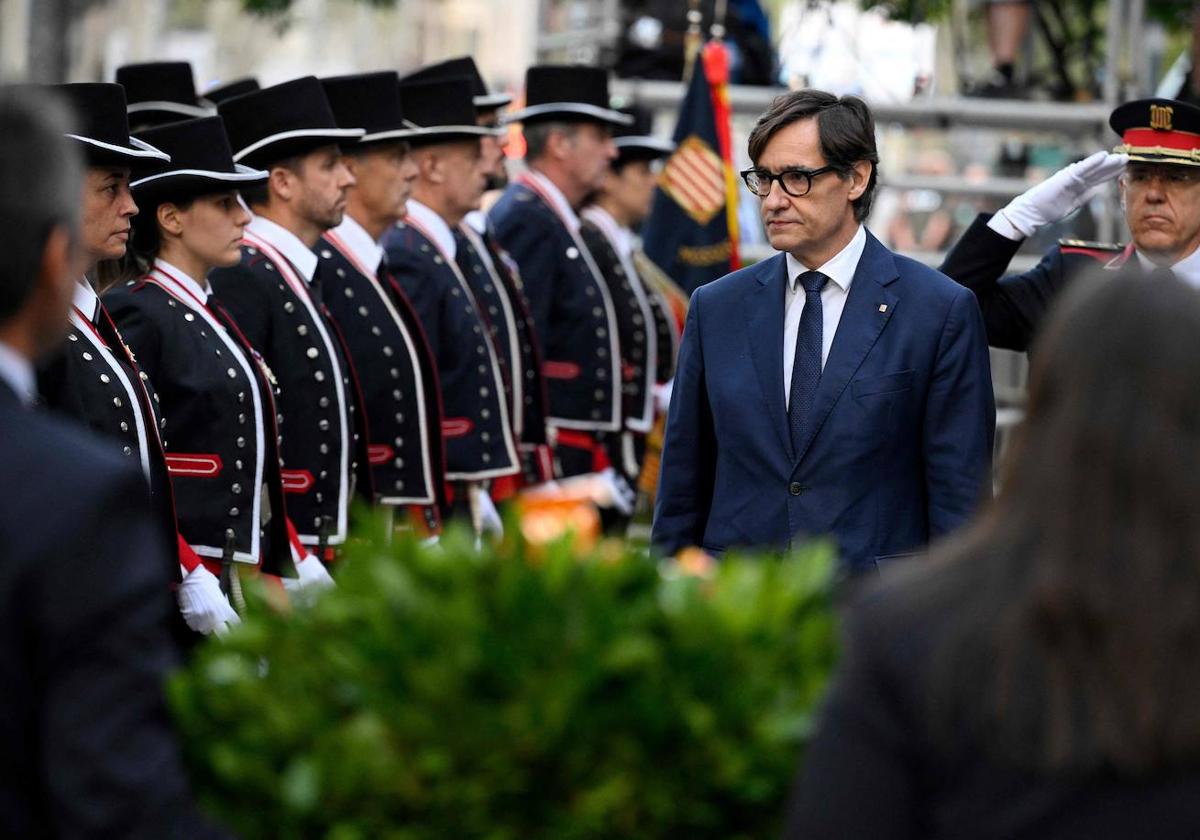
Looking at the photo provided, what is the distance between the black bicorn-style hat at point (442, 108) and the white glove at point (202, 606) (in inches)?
137

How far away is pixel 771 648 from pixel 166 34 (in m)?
30.2

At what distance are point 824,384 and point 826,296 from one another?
0.29 m

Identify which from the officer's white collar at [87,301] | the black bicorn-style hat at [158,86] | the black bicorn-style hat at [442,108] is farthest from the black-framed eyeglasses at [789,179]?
the black bicorn-style hat at [158,86]

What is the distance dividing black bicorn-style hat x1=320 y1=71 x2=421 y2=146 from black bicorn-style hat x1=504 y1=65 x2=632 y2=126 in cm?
244

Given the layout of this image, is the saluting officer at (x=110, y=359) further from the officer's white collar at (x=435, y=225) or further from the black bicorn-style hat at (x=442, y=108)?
the black bicorn-style hat at (x=442, y=108)

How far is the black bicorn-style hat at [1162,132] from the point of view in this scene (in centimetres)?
605

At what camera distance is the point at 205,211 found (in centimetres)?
603

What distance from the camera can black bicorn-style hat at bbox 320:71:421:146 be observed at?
25.6ft

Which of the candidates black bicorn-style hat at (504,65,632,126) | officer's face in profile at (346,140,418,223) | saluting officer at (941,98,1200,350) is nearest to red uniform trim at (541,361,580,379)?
black bicorn-style hat at (504,65,632,126)

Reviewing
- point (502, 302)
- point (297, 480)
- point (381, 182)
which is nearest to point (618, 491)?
point (502, 302)

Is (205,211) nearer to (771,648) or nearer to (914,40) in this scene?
(771,648)

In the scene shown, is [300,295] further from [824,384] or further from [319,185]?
[824,384]

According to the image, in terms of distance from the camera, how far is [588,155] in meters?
10.5

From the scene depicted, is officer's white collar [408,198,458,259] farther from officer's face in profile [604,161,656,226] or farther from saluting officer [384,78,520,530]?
officer's face in profile [604,161,656,226]
